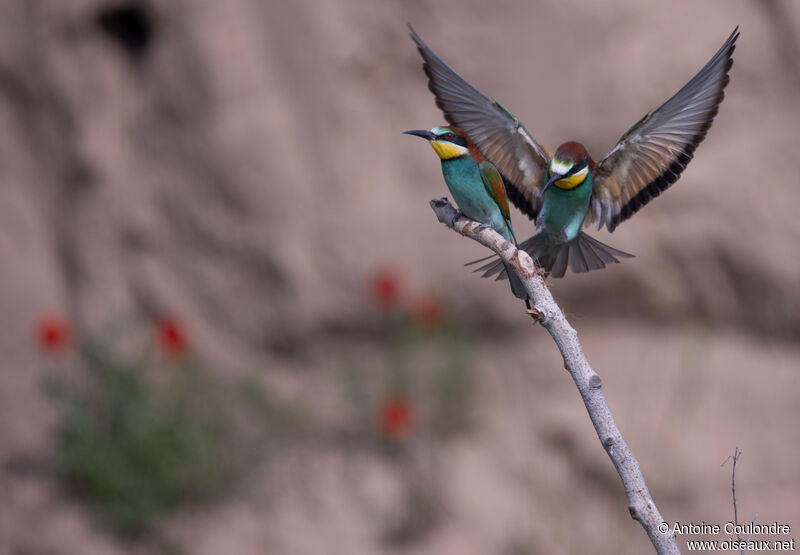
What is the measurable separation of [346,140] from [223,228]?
0.66 metres

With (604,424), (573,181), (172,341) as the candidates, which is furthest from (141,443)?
(604,424)

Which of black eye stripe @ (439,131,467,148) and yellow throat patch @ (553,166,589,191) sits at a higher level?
black eye stripe @ (439,131,467,148)

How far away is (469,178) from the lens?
6.31 feet

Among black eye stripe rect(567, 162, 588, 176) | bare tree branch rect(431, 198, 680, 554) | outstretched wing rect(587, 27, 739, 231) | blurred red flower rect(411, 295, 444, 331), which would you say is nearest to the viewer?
bare tree branch rect(431, 198, 680, 554)

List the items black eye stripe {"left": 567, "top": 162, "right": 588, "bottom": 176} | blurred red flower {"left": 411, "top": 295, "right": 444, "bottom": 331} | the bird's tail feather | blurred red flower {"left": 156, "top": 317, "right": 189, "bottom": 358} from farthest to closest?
blurred red flower {"left": 411, "top": 295, "right": 444, "bottom": 331}
blurred red flower {"left": 156, "top": 317, "right": 189, "bottom": 358}
the bird's tail feather
black eye stripe {"left": 567, "top": 162, "right": 588, "bottom": 176}

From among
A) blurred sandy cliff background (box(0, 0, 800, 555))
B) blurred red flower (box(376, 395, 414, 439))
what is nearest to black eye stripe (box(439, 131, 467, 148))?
blurred sandy cliff background (box(0, 0, 800, 555))

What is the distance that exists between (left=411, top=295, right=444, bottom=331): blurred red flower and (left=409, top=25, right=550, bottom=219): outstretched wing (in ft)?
5.19

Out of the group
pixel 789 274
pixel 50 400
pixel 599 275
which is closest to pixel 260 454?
pixel 50 400

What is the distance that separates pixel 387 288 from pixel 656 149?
5.83 feet

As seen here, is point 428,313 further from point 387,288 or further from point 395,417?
point 395,417

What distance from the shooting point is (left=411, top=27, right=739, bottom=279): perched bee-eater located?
4.85 feet

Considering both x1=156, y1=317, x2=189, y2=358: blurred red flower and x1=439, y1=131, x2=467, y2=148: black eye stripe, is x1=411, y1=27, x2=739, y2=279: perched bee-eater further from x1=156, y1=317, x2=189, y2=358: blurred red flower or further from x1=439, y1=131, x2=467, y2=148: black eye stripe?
x1=156, y1=317, x2=189, y2=358: blurred red flower

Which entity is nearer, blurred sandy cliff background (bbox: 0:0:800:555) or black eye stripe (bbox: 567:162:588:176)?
black eye stripe (bbox: 567:162:588:176)

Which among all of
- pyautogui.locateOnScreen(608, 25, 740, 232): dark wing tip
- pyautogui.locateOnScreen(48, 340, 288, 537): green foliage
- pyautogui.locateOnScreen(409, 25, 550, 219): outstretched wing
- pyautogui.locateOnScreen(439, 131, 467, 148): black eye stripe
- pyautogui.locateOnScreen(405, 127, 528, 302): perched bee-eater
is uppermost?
pyautogui.locateOnScreen(48, 340, 288, 537): green foliage
